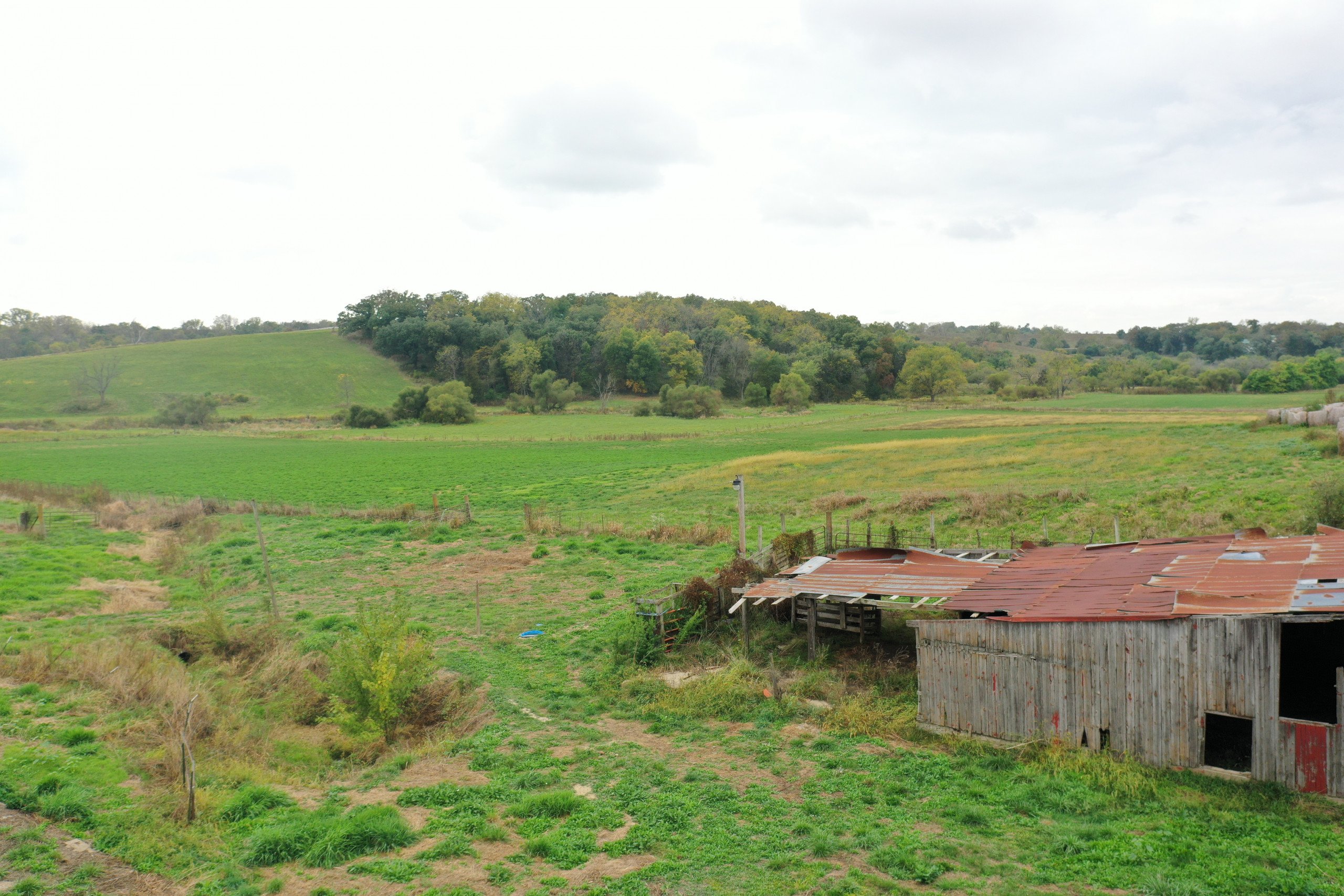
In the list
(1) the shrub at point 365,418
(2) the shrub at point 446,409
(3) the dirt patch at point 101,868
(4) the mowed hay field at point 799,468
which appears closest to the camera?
(3) the dirt patch at point 101,868

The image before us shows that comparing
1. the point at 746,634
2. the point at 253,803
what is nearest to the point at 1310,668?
the point at 746,634

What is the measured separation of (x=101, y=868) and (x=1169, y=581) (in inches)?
741

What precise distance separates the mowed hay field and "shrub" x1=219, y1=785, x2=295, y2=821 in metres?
24.6

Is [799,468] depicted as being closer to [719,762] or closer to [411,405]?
[719,762]

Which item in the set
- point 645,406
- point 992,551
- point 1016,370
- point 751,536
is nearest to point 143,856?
point 992,551

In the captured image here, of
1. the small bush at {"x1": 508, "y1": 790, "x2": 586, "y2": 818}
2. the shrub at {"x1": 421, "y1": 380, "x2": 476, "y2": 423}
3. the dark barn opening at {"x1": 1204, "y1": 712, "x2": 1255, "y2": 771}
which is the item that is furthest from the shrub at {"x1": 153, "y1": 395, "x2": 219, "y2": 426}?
the dark barn opening at {"x1": 1204, "y1": 712, "x2": 1255, "y2": 771}

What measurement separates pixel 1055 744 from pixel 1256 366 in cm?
17736

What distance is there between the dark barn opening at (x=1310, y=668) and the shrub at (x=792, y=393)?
114 meters

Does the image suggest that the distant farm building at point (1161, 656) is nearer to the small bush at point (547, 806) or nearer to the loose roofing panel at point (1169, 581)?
the loose roofing panel at point (1169, 581)

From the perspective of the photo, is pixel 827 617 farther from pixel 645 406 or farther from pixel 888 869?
pixel 645 406

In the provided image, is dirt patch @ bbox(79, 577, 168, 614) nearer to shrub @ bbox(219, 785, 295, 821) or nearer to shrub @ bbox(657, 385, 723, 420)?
shrub @ bbox(219, 785, 295, 821)

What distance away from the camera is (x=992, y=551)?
24.4m

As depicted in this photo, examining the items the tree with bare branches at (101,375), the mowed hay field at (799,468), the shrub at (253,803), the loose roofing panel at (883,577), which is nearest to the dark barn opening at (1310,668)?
the loose roofing panel at (883,577)

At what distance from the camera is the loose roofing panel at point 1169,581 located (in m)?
14.0
